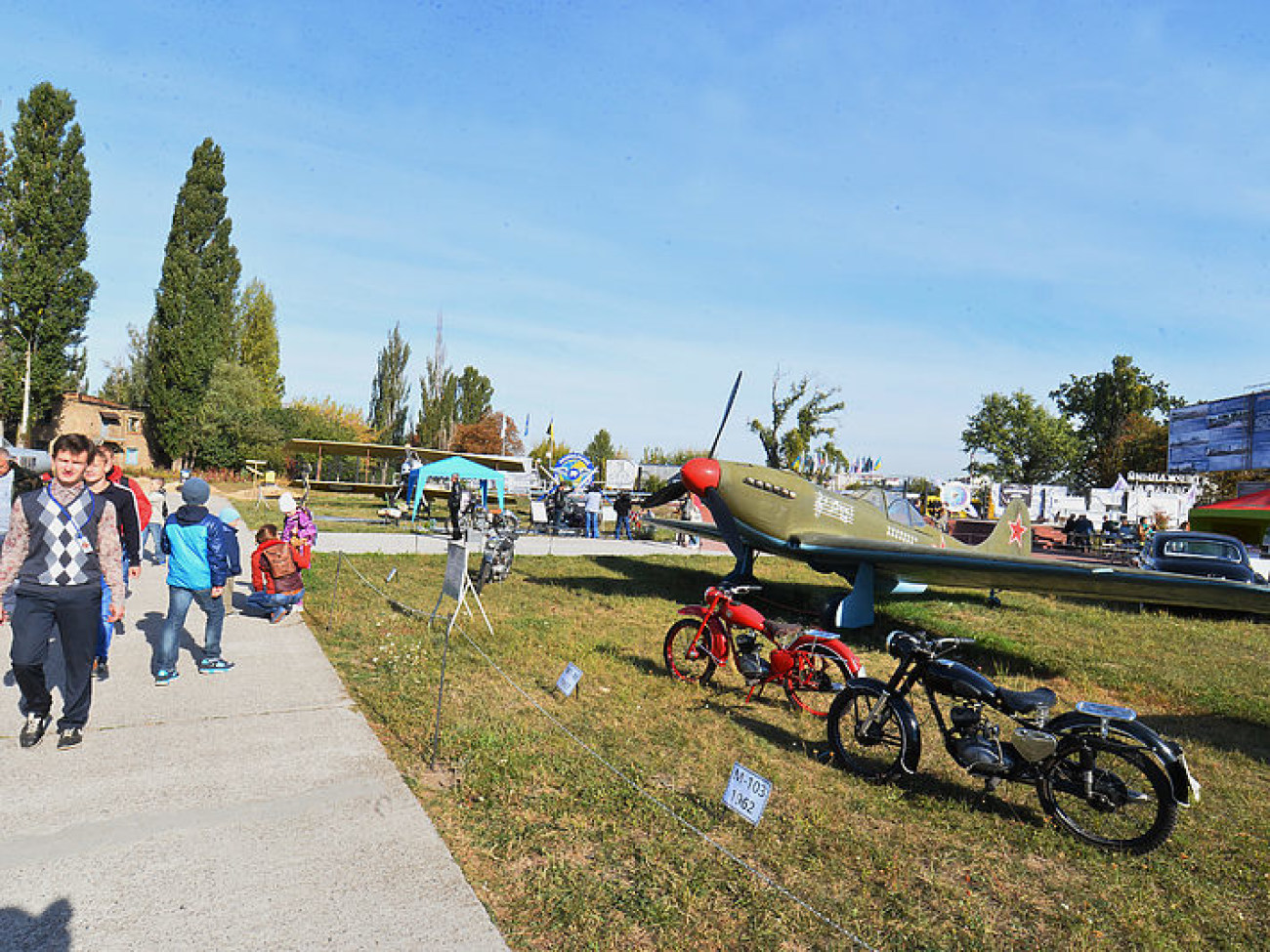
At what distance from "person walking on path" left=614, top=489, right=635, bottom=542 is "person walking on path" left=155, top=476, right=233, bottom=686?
1640 centimetres

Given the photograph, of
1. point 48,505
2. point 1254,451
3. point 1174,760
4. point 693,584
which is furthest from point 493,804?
point 1254,451

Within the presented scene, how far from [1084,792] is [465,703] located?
4.48 m

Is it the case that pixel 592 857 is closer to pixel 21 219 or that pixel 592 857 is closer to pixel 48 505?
pixel 48 505

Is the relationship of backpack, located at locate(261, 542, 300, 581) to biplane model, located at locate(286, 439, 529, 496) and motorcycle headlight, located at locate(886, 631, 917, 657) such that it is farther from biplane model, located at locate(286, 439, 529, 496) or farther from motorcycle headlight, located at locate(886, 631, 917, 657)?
biplane model, located at locate(286, 439, 529, 496)

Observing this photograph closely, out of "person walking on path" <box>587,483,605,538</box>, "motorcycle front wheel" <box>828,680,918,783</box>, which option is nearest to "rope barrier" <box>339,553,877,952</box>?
"motorcycle front wheel" <box>828,680,918,783</box>

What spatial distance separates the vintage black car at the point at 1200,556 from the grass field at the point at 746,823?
5.99 m

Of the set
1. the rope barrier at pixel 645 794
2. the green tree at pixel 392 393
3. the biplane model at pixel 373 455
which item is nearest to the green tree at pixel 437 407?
the green tree at pixel 392 393

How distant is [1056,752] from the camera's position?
4.07 metres

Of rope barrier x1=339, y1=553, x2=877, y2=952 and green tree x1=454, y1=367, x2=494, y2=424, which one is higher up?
green tree x1=454, y1=367, x2=494, y2=424

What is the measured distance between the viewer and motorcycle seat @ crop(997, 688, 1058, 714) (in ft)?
13.0

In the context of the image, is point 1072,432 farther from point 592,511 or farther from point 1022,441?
point 592,511

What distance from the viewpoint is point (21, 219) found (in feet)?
114

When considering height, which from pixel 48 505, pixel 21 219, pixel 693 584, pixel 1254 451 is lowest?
pixel 693 584

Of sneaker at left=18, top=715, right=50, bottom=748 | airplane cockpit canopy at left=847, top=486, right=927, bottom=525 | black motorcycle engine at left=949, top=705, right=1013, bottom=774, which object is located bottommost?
sneaker at left=18, top=715, right=50, bottom=748
